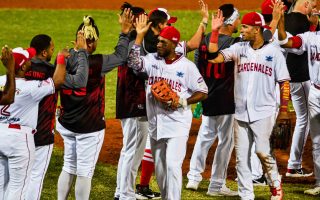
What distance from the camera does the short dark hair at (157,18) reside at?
27.9ft

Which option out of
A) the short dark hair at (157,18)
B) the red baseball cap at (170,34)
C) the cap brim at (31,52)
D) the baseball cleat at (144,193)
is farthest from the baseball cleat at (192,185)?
the cap brim at (31,52)

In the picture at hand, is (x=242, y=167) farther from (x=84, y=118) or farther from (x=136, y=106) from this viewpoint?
(x=84, y=118)

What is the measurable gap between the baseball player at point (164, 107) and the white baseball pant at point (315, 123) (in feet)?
5.78

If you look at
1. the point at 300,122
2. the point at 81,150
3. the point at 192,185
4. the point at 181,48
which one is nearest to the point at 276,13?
the point at 181,48

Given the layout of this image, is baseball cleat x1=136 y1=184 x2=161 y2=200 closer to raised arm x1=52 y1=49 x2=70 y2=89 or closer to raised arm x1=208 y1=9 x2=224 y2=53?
raised arm x1=208 y1=9 x2=224 y2=53

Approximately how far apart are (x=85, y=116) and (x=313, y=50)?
2.80m

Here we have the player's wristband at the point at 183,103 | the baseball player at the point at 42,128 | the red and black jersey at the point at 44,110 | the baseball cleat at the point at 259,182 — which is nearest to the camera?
the red and black jersey at the point at 44,110

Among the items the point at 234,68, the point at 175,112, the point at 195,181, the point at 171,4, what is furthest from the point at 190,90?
the point at 171,4

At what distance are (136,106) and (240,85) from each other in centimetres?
110

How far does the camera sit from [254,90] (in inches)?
332

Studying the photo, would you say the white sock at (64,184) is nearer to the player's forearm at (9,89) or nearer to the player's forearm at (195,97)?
the player's forearm at (195,97)

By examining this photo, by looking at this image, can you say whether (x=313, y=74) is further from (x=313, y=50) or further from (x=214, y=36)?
(x=214, y=36)

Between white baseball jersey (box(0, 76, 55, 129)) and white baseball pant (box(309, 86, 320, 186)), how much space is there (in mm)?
3364

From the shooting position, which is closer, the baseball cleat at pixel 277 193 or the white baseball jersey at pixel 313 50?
the baseball cleat at pixel 277 193
